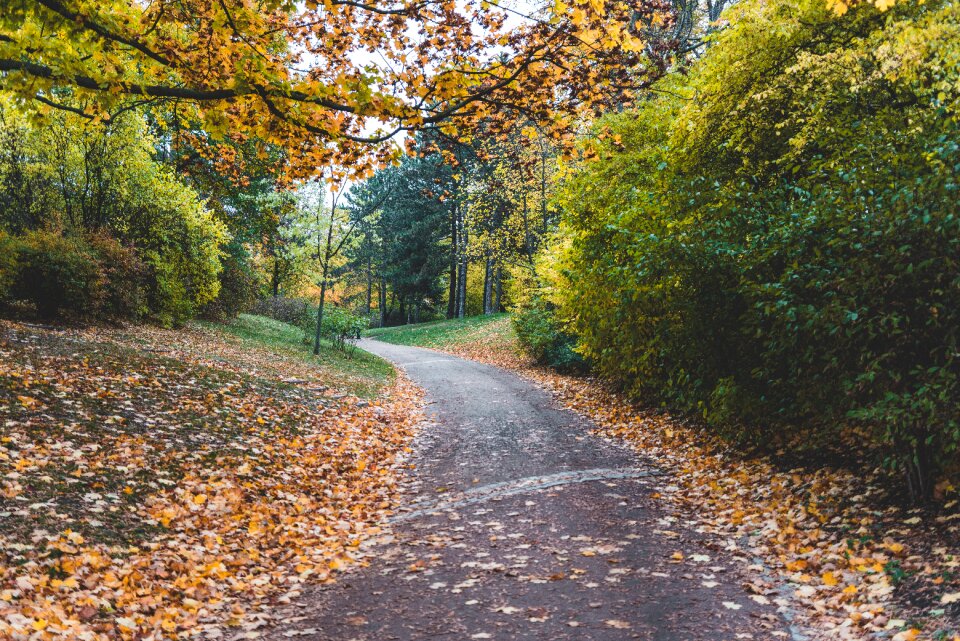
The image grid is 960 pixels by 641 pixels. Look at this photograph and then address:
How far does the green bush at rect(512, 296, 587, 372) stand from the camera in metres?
17.5

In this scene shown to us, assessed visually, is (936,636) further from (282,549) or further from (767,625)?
(282,549)

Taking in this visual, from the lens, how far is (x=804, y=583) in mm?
4609

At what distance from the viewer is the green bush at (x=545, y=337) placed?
690 inches

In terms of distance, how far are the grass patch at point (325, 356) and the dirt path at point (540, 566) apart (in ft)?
22.4

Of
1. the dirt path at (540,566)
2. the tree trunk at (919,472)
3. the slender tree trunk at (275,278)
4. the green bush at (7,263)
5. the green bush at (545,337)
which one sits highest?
the slender tree trunk at (275,278)

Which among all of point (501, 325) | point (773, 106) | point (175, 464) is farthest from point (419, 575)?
point (501, 325)

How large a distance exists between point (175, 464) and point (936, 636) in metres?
7.06

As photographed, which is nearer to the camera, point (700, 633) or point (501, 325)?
point (700, 633)

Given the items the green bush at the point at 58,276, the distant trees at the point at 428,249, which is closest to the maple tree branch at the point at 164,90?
the green bush at the point at 58,276

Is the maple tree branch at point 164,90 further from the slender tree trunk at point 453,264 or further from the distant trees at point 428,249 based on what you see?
the slender tree trunk at point 453,264

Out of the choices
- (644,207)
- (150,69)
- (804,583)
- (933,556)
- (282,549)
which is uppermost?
(150,69)

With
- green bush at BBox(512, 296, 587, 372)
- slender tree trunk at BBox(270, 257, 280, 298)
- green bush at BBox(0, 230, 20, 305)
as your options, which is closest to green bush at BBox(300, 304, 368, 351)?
green bush at BBox(512, 296, 587, 372)

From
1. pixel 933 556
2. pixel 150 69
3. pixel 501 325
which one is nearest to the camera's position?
pixel 933 556

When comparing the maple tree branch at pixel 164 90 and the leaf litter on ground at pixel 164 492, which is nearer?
the leaf litter on ground at pixel 164 492
